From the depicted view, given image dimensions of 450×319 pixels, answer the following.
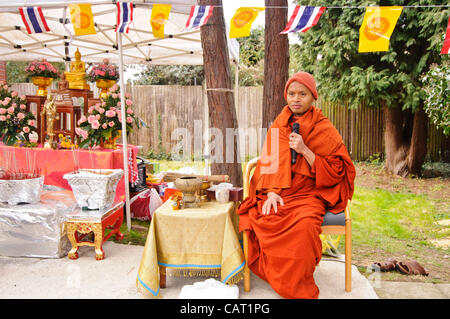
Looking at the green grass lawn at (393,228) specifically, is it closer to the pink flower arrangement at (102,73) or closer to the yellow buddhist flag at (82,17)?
the pink flower arrangement at (102,73)

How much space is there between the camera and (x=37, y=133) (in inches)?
181

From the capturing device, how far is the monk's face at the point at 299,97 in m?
2.85

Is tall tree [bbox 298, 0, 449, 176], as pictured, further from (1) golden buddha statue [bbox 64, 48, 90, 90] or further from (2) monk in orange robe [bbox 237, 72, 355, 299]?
(1) golden buddha statue [bbox 64, 48, 90, 90]

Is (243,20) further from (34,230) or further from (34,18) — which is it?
(34,230)

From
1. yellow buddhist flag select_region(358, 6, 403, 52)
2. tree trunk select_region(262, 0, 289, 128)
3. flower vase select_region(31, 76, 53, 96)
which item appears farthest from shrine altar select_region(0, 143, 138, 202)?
yellow buddhist flag select_region(358, 6, 403, 52)

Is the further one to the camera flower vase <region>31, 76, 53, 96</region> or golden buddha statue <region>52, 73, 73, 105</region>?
flower vase <region>31, 76, 53, 96</region>

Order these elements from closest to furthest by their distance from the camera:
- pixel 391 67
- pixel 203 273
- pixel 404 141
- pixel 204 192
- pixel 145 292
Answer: pixel 145 292
pixel 203 273
pixel 204 192
pixel 391 67
pixel 404 141

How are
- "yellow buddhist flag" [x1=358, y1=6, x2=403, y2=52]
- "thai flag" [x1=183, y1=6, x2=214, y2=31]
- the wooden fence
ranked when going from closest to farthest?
"yellow buddhist flag" [x1=358, y1=6, x2=403, y2=52]
"thai flag" [x1=183, y1=6, x2=214, y2=31]
the wooden fence

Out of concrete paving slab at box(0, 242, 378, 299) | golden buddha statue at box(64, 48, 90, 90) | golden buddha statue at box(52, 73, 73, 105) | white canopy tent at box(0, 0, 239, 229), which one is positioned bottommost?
concrete paving slab at box(0, 242, 378, 299)

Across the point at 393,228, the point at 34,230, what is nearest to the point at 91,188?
the point at 34,230

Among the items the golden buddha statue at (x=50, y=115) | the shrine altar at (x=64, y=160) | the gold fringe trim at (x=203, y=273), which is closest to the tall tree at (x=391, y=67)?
the shrine altar at (x=64, y=160)

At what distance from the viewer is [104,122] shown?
4.21 metres

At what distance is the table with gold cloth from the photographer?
268cm

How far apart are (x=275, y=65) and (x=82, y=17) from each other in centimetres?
214
